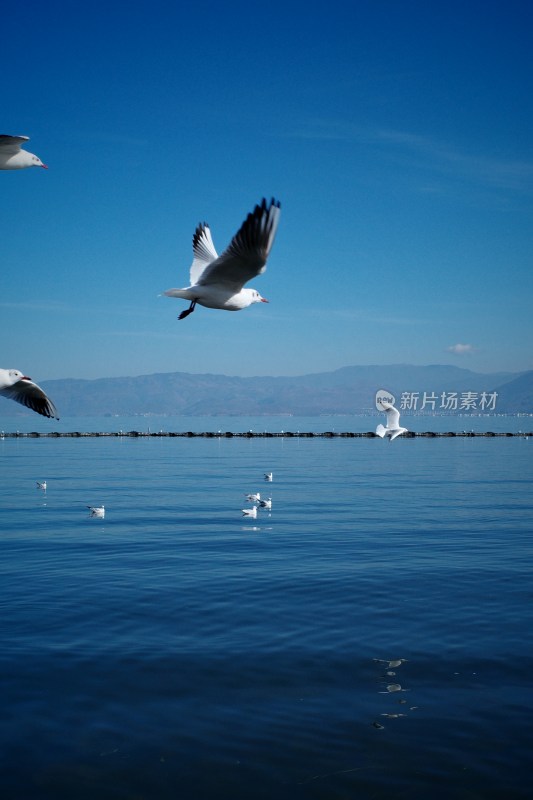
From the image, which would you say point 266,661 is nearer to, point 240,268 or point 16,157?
point 240,268

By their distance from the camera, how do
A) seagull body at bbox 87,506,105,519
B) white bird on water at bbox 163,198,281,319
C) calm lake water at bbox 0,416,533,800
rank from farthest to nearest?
seagull body at bbox 87,506,105,519 → calm lake water at bbox 0,416,533,800 → white bird on water at bbox 163,198,281,319

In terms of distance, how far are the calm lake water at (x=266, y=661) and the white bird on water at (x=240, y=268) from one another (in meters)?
5.62

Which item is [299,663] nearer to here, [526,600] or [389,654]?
[389,654]

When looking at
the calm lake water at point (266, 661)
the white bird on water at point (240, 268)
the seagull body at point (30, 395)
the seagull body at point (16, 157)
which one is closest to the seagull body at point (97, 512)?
the calm lake water at point (266, 661)

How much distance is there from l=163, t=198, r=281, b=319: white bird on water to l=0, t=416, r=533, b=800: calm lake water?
5619 millimetres

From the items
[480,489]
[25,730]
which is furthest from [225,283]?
[480,489]

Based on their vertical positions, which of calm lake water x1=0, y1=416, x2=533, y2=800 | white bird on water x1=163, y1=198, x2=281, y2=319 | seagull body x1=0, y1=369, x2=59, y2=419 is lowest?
calm lake water x1=0, y1=416, x2=533, y2=800

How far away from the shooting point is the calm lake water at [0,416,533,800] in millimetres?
9781

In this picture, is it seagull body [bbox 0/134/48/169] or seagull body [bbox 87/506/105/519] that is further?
seagull body [bbox 87/506/105/519]

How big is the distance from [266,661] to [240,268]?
24.4 ft

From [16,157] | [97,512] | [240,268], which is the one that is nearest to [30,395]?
[240,268]

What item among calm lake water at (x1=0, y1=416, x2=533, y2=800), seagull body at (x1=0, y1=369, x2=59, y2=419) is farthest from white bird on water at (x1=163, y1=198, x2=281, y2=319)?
calm lake water at (x1=0, y1=416, x2=533, y2=800)

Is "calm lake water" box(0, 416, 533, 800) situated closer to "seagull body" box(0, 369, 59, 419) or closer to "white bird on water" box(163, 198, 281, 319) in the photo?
"seagull body" box(0, 369, 59, 419)

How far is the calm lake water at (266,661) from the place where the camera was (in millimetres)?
9781
